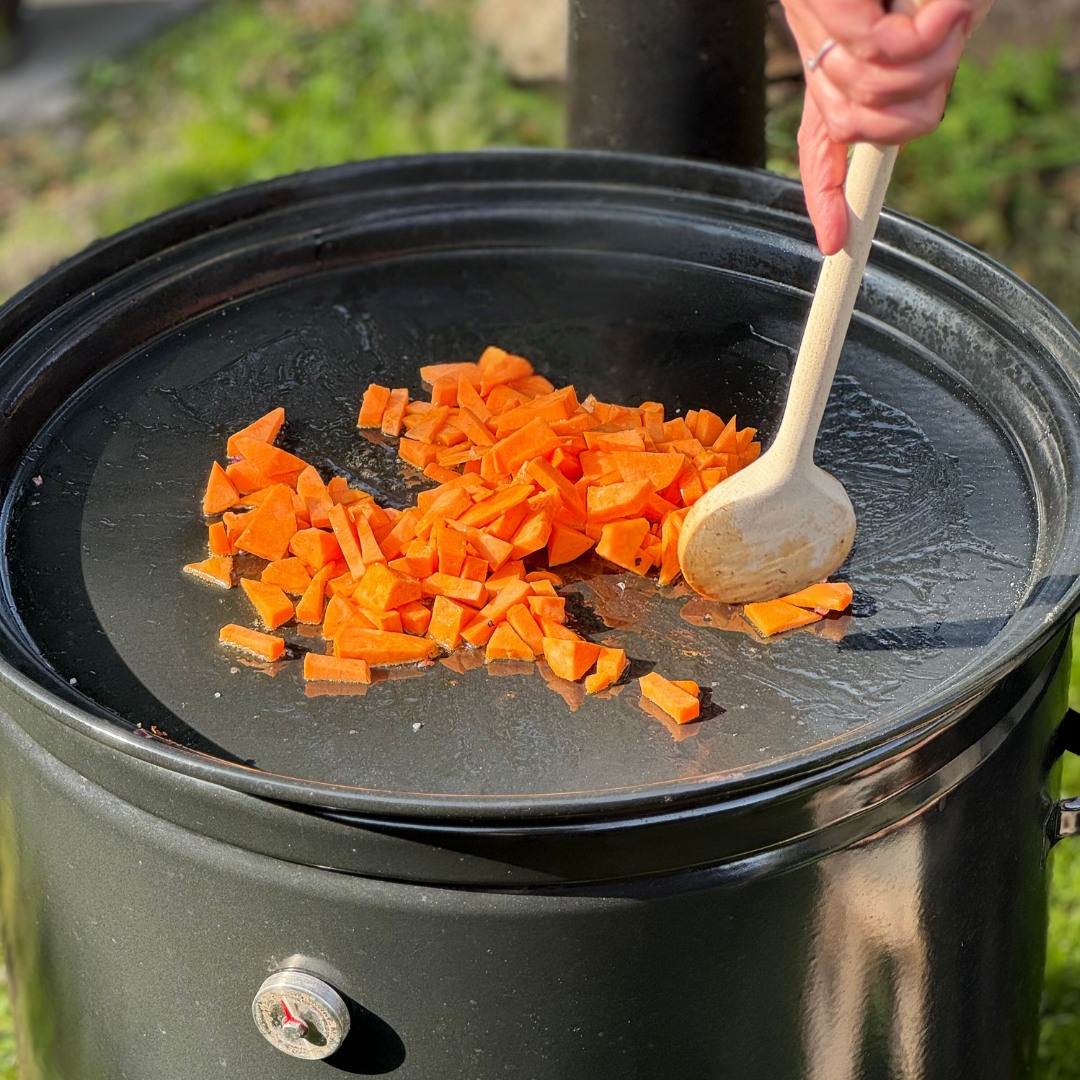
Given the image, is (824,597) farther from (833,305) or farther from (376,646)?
(376,646)

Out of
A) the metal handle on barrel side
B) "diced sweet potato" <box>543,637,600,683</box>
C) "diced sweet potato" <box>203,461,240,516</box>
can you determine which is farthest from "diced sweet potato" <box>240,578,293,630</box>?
the metal handle on barrel side

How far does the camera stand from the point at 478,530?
153 centimetres

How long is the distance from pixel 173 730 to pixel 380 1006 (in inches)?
13.1

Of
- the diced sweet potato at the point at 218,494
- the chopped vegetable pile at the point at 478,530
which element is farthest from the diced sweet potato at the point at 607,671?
the diced sweet potato at the point at 218,494

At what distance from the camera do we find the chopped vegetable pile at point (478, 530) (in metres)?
1.44

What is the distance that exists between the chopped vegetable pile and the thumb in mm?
353

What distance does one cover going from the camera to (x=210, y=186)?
461 cm

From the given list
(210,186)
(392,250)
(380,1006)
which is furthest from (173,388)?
(210,186)

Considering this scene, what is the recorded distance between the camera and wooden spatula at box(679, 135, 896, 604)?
4.75 ft

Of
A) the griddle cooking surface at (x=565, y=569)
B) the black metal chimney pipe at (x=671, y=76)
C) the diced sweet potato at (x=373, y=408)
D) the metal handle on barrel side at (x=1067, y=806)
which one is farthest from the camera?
the black metal chimney pipe at (x=671, y=76)

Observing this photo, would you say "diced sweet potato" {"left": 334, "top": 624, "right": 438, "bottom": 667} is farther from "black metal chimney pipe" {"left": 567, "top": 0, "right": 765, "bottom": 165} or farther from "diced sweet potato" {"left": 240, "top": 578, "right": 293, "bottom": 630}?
"black metal chimney pipe" {"left": 567, "top": 0, "right": 765, "bottom": 165}

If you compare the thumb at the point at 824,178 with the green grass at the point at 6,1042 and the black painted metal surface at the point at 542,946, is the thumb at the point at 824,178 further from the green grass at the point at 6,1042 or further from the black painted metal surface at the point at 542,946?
the green grass at the point at 6,1042

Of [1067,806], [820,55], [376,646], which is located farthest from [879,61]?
[1067,806]

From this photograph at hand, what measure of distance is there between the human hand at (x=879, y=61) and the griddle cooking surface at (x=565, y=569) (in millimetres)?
503
